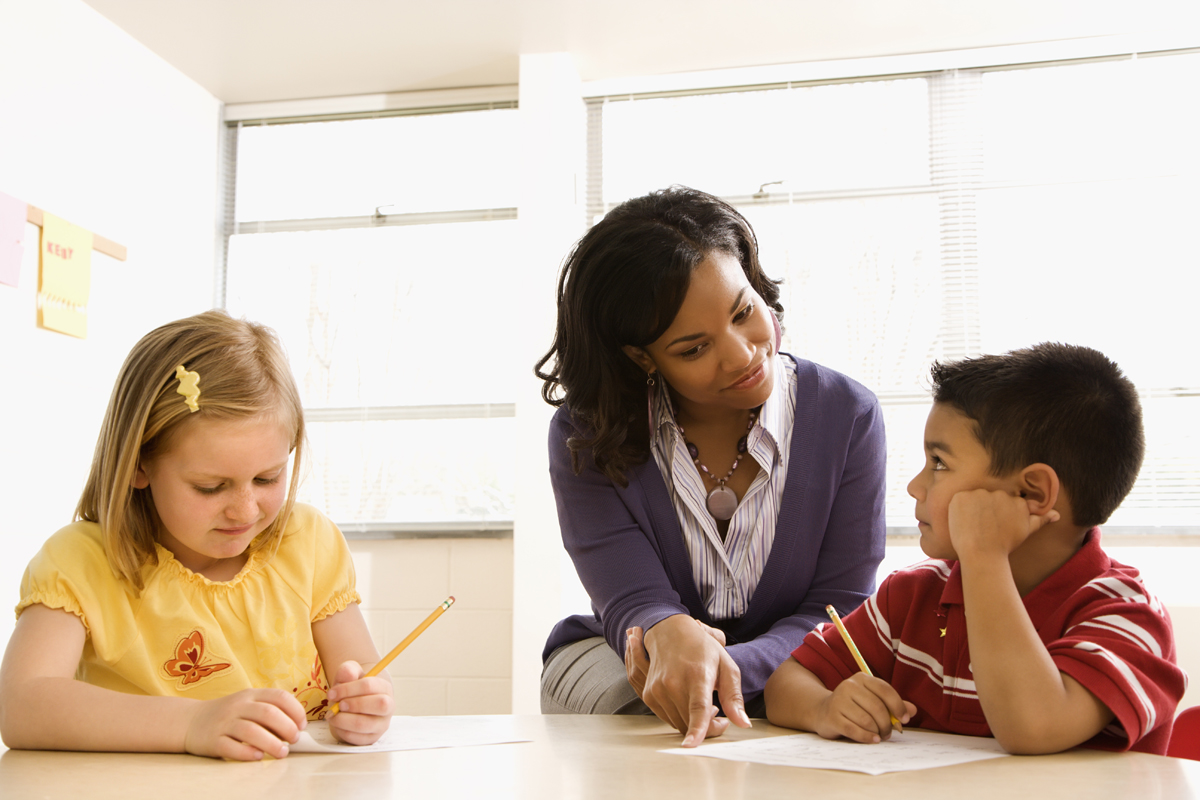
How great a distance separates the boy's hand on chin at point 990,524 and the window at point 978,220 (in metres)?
2.29

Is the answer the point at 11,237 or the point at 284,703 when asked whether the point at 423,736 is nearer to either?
the point at 284,703

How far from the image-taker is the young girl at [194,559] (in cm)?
105

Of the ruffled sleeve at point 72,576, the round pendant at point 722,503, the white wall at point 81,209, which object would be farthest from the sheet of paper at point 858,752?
the white wall at point 81,209

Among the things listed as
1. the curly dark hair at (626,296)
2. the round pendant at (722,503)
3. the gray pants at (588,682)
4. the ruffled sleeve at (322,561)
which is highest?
the curly dark hair at (626,296)

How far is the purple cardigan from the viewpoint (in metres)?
1.31

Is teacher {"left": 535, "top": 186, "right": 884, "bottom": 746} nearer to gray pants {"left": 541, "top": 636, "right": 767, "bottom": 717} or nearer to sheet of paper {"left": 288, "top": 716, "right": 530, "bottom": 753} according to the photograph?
gray pants {"left": 541, "top": 636, "right": 767, "bottom": 717}

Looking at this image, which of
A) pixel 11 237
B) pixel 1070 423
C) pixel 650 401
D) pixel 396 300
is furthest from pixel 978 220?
pixel 11 237

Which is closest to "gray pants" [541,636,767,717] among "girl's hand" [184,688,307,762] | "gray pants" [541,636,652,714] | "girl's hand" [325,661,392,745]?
"gray pants" [541,636,652,714]

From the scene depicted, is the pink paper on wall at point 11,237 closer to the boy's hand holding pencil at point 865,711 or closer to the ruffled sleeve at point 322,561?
the ruffled sleeve at point 322,561

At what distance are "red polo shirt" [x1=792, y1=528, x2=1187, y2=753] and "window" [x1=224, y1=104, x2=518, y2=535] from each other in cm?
228

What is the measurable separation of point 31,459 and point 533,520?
1451 mm

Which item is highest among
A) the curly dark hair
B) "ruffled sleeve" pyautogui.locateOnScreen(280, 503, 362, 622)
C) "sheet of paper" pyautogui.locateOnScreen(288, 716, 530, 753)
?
the curly dark hair

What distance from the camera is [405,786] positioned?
0.69 meters

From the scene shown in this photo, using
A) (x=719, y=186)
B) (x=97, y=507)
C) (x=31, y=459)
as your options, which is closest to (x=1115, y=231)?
(x=719, y=186)
